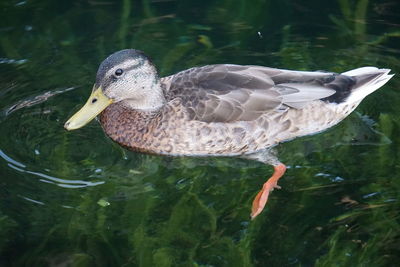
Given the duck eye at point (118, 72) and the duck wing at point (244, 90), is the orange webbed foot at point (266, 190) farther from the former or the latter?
the duck eye at point (118, 72)

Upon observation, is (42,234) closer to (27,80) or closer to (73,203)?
(73,203)

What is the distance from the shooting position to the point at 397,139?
659 cm

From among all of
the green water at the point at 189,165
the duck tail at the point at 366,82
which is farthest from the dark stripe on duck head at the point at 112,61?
the duck tail at the point at 366,82

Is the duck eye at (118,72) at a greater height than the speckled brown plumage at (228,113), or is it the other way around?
the duck eye at (118,72)

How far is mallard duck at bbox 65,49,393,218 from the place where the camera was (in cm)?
639

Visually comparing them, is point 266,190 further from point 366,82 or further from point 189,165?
point 366,82

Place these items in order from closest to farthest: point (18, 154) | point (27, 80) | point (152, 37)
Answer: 1. point (18, 154)
2. point (27, 80)
3. point (152, 37)

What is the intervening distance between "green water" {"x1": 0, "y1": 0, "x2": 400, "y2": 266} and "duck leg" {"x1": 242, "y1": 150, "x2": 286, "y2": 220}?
0.06 metres

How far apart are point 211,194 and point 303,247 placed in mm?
959

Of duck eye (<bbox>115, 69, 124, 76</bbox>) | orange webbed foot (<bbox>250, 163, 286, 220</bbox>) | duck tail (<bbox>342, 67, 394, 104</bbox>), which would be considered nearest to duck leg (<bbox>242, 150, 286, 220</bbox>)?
orange webbed foot (<bbox>250, 163, 286, 220</bbox>)

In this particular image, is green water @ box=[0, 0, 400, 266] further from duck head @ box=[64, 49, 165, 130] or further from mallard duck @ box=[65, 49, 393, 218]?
duck head @ box=[64, 49, 165, 130]

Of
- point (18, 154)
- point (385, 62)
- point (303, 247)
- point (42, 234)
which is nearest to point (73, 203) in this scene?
point (42, 234)

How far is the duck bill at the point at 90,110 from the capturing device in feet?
20.7

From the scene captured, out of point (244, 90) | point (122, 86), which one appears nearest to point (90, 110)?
point (122, 86)
